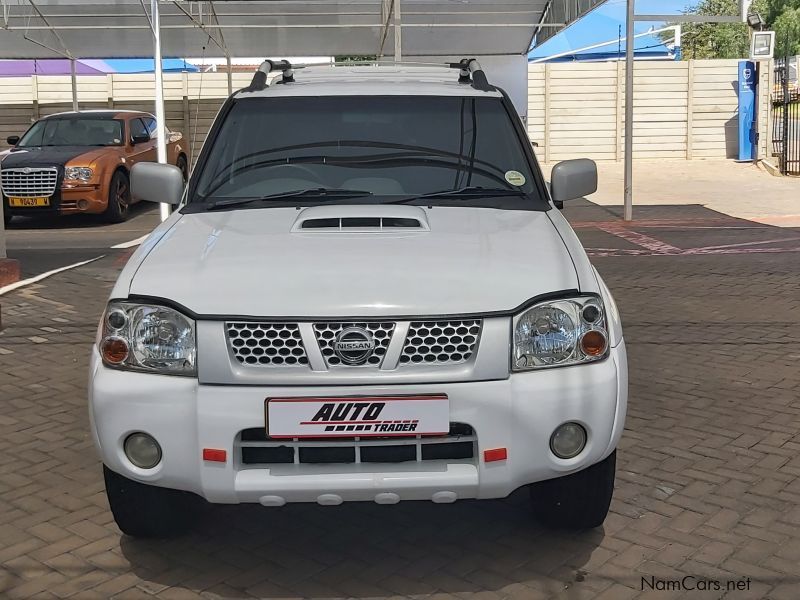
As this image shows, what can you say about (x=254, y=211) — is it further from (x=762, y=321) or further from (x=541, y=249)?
(x=762, y=321)

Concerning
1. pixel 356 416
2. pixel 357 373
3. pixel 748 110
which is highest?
pixel 748 110

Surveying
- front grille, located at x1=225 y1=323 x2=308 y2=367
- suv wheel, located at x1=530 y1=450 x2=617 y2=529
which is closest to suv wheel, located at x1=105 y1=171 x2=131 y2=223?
suv wheel, located at x1=530 y1=450 x2=617 y2=529

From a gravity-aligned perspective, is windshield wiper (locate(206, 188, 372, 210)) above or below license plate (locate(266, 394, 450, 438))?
above

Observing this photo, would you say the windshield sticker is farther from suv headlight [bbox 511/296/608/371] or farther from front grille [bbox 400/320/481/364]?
front grille [bbox 400/320/481/364]

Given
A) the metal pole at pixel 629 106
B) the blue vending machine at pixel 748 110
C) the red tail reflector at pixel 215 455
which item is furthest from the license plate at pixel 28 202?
the blue vending machine at pixel 748 110

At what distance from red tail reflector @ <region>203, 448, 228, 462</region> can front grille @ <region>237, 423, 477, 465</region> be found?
56 millimetres

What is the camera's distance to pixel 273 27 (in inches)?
923

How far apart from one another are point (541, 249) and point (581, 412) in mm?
650

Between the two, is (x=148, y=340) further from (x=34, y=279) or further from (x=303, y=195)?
(x=34, y=279)

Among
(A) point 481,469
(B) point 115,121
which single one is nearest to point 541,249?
(A) point 481,469

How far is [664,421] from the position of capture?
5480mm

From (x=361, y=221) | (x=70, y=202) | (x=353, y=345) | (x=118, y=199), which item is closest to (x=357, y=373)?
(x=353, y=345)

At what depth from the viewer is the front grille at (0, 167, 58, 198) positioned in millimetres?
14406

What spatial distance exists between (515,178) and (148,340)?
190 cm
